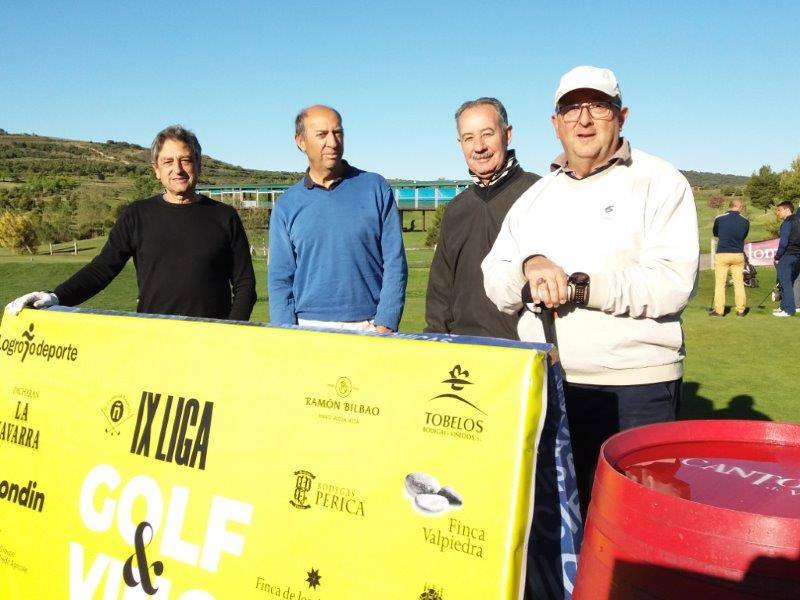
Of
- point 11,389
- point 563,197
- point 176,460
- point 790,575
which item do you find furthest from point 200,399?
point 790,575

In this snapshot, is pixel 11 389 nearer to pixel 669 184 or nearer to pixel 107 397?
pixel 107 397

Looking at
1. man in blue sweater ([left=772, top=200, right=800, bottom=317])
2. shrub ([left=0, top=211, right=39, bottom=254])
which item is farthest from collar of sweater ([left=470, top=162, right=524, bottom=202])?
shrub ([left=0, top=211, right=39, bottom=254])

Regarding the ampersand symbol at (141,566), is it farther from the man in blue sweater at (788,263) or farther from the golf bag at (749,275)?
the golf bag at (749,275)

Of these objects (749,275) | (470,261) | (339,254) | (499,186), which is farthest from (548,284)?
(749,275)

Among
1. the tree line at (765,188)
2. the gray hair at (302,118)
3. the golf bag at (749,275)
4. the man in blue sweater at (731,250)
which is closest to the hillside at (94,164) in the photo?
the tree line at (765,188)

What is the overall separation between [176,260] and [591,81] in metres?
2.40

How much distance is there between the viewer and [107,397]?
2.89 metres

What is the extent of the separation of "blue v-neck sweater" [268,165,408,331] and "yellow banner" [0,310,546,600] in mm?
1290

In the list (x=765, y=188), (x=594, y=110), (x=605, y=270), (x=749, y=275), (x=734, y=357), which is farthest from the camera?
(x=765, y=188)

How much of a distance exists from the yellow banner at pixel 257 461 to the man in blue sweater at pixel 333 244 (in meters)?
1.28

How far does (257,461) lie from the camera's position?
8.00ft

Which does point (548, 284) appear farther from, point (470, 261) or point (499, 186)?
point (499, 186)

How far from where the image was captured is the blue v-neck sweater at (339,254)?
13.2ft

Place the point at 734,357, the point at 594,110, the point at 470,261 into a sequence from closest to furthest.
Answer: the point at 594,110 → the point at 470,261 → the point at 734,357
